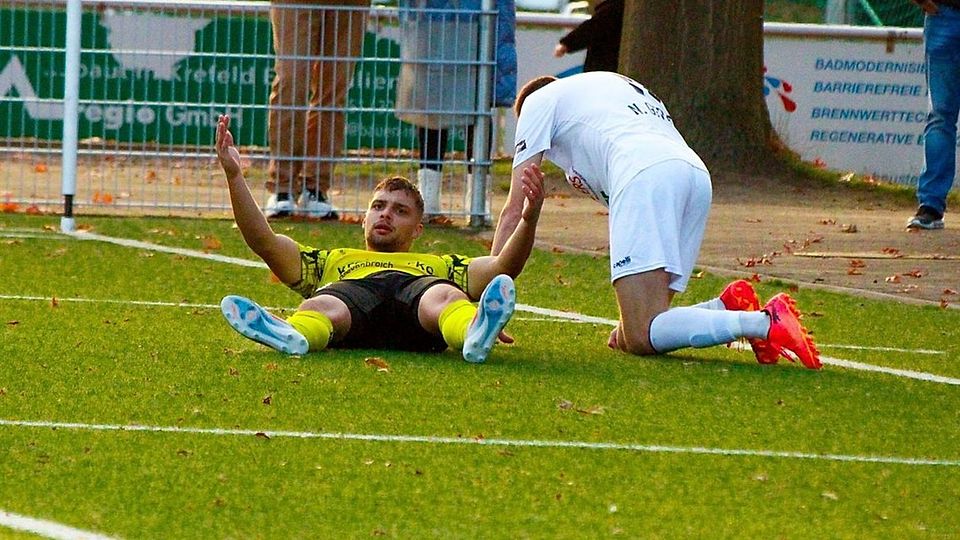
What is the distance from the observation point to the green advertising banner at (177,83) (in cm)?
1084

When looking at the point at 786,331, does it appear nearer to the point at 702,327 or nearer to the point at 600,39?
the point at 702,327

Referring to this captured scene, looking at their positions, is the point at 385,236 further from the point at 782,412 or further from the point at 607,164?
the point at 782,412

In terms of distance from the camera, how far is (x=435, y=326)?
602 centimetres

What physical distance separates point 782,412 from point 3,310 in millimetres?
3173

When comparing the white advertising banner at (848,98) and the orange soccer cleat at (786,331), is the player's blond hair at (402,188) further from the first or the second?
the white advertising banner at (848,98)

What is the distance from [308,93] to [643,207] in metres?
4.85

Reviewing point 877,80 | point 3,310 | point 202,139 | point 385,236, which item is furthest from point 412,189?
point 877,80

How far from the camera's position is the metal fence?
34.8 feet

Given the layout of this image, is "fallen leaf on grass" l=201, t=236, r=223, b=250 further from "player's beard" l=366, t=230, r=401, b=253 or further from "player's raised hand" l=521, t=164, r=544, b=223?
"player's raised hand" l=521, t=164, r=544, b=223

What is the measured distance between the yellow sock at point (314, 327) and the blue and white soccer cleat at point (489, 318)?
48cm

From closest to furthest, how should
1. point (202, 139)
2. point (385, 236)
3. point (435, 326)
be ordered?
point (435, 326), point (385, 236), point (202, 139)

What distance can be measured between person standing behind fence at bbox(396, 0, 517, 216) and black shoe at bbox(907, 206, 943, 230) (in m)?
2.61

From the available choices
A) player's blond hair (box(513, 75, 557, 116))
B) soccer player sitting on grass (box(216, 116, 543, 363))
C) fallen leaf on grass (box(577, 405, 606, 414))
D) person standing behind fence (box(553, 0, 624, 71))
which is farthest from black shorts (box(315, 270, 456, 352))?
person standing behind fence (box(553, 0, 624, 71))

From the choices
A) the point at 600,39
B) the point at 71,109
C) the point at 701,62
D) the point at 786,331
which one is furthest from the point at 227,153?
the point at 701,62
